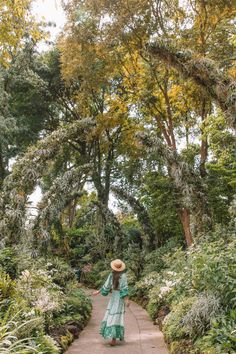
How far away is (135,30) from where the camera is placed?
13.1m

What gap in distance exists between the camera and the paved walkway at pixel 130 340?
6434 mm

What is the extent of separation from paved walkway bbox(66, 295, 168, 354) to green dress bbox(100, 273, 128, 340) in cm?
18

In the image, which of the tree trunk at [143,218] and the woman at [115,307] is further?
the tree trunk at [143,218]

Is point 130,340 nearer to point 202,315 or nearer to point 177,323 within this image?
point 177,323

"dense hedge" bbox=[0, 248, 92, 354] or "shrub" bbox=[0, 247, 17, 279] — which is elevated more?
"shrub" bbox=[0, 247, 17, 279]

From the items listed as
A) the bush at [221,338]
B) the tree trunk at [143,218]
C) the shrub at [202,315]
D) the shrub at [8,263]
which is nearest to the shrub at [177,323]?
the shrub at [202,315]

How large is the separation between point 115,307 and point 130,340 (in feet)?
2.31

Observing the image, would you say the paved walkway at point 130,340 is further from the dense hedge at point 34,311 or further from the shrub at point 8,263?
the shrub at point 8,263

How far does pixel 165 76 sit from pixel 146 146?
2619mm

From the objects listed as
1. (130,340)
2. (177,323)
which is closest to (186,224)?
(130,340)

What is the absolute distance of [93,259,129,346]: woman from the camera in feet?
23.0

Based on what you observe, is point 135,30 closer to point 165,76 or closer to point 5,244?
point 165,76

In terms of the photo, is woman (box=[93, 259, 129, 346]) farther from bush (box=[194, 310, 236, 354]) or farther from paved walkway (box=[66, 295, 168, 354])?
bush (box=[194, 310, 236, 354])

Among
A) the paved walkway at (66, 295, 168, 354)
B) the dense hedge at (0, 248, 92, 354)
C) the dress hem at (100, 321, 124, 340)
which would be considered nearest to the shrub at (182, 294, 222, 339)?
the paved walkway at (66, 295, 168, 354)
